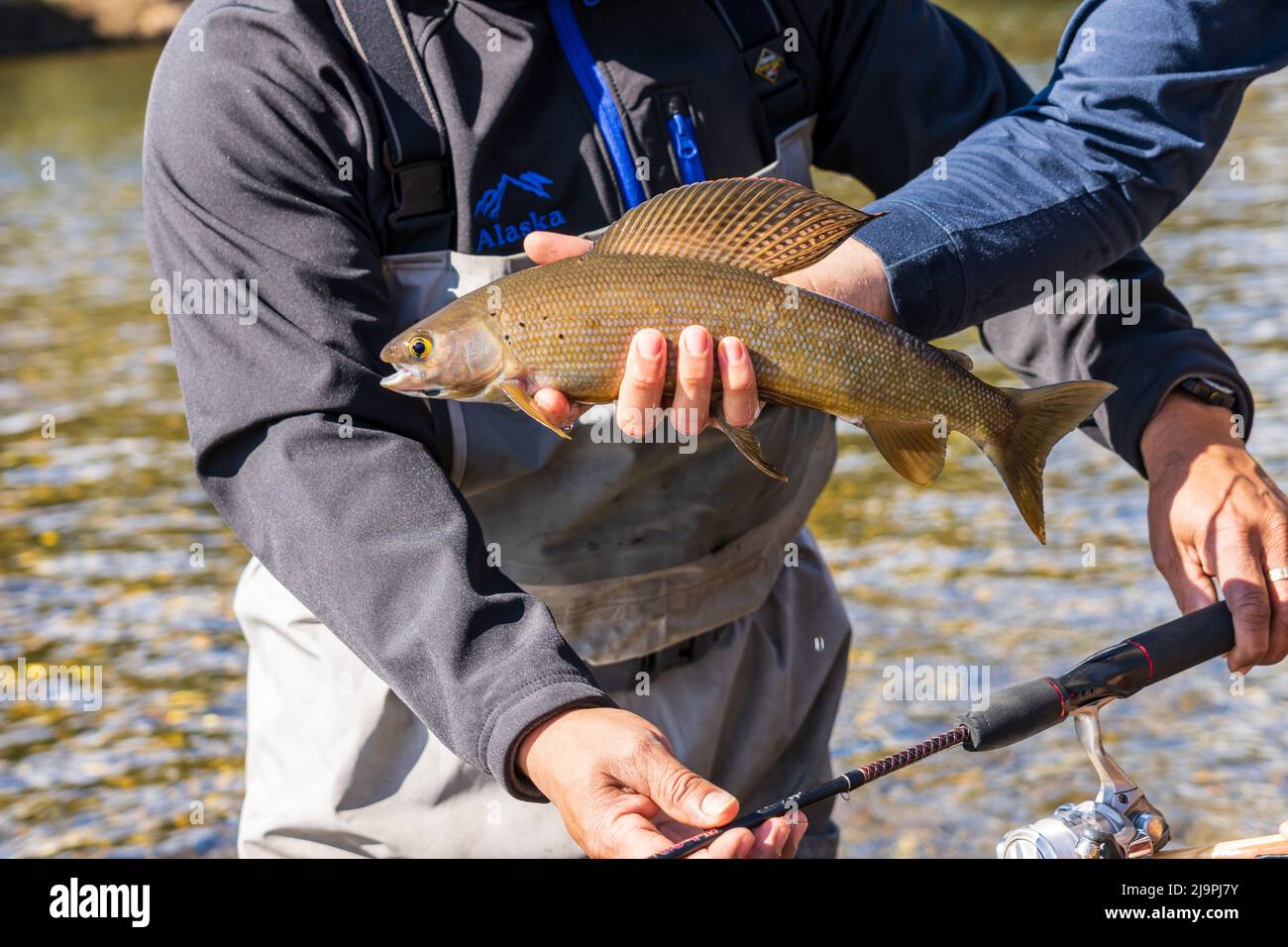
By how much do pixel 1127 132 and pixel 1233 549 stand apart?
90 cm

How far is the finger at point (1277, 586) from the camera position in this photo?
9.73ft

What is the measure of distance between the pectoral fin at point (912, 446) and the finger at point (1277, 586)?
821mm

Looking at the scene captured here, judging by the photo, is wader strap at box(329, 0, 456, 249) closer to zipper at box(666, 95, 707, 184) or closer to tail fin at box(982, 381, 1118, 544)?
zipper at box(666, 95, 707, 184)

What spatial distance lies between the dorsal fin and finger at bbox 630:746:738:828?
35.8 inches

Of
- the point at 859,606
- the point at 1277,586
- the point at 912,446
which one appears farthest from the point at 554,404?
the point at 859,606

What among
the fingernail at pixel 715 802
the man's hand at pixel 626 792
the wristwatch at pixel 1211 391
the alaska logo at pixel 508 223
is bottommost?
the man's hand at pixel 626 792

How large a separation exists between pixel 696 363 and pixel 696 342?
0.04 metres

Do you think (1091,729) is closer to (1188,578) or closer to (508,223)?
(1188,578)
